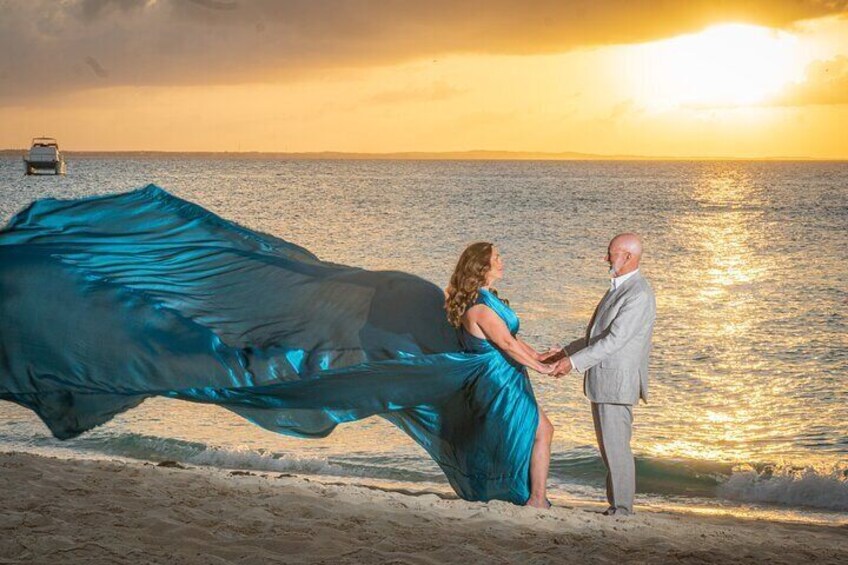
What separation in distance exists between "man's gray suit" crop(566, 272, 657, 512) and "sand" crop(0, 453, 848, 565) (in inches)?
21.9

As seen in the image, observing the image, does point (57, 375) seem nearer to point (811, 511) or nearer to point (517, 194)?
point (811, 511)

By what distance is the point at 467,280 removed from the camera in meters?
6.72

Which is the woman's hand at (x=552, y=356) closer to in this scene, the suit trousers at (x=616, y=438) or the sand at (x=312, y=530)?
the suit trousers at (x=616, y=438)

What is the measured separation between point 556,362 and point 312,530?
183 centimetres

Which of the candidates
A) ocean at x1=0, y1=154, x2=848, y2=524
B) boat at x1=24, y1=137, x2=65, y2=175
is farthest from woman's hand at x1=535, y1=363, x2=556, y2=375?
boat at x1=24, y1=137, x2=65, y2=175

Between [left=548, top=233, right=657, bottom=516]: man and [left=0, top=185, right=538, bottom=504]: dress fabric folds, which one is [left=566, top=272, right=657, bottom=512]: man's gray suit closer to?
[left=548, top=233, right=657, bottom=516]: man

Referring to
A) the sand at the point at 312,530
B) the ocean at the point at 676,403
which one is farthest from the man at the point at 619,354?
the ocean at the point at 676,403

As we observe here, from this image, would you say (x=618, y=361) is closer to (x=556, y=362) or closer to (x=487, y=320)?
(x=556, y=362)

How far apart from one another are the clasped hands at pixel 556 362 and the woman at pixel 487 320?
0.04m

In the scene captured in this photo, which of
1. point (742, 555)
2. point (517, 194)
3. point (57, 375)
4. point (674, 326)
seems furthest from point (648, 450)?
point (517, 194)

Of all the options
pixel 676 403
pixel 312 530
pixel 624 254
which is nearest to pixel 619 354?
pixel 624 254

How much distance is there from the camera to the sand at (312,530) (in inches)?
240

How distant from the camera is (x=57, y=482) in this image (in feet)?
25.2

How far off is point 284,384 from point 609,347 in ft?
6.58
